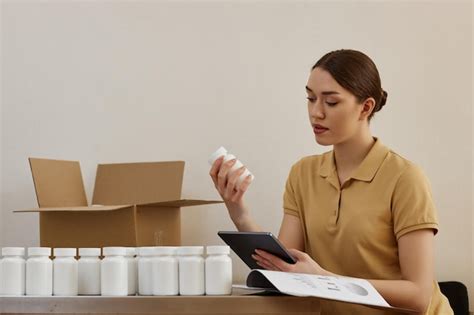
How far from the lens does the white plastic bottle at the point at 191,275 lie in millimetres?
1430

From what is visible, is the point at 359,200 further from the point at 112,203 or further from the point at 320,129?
the point at 112,203

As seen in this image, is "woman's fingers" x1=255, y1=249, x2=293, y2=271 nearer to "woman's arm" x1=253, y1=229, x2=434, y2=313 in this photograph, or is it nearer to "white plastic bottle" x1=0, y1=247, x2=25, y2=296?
"woman's arm" x1=253, y1=229, x2=434, y2=313

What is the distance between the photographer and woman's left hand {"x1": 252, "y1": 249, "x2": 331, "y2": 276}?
1.54 m

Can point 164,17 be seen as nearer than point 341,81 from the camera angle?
No

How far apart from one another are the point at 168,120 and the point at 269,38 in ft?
1.36

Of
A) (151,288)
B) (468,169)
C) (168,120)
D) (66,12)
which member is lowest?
(151,288)

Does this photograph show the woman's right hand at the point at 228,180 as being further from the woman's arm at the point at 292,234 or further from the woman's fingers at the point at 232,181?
the woman's arm at the point at 292,234

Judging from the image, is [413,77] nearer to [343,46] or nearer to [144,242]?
[343,46]

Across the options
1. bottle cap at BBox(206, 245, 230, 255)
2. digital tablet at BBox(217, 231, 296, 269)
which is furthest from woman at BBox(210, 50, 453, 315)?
bottle cap at BBox(206, 245, 230, 255)

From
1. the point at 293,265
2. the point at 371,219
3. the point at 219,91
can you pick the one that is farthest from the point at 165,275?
Result: the point at 219,91

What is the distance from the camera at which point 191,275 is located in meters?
1.43

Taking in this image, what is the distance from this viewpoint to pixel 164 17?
2410 mm

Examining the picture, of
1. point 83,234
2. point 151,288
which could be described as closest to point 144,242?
point 83,234

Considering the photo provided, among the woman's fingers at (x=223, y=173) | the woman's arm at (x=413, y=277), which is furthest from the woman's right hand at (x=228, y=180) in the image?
the woman's arm at (x=413, y=277)
